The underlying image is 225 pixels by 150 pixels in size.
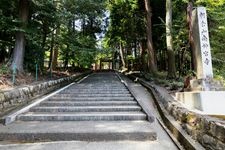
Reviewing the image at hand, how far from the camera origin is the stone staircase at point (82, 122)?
543cm

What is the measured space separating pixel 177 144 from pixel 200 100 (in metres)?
2.33

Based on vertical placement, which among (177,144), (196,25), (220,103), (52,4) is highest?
(52,4)

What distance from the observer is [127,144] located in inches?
202

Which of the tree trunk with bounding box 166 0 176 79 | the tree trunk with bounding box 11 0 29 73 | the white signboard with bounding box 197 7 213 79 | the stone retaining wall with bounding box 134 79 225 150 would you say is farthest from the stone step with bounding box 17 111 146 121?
the tree trunk with bounding box 166 0 176 79

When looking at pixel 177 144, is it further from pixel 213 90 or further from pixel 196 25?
pixel 196 25

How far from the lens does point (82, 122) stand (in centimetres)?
652

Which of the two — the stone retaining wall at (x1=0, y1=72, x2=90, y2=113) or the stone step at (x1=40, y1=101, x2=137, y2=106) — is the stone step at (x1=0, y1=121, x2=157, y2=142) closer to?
the stone retaining wall at (x1=0, y1=72, x2=90, y2=113)

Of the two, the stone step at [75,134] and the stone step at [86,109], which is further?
the stone step at [86,109]

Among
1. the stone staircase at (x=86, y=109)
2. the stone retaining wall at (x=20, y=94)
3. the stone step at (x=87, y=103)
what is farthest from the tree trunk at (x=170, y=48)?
the stone retaining wall at (x=20, y=94)

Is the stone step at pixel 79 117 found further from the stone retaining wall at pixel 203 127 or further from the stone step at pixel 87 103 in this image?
the stone step at pixel 87 103

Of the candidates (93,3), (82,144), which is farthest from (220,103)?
(93,3)

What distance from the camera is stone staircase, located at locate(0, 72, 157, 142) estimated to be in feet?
17.8

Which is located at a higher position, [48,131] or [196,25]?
[196,25]

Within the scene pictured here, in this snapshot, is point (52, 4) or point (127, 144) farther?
point (52, 4)
